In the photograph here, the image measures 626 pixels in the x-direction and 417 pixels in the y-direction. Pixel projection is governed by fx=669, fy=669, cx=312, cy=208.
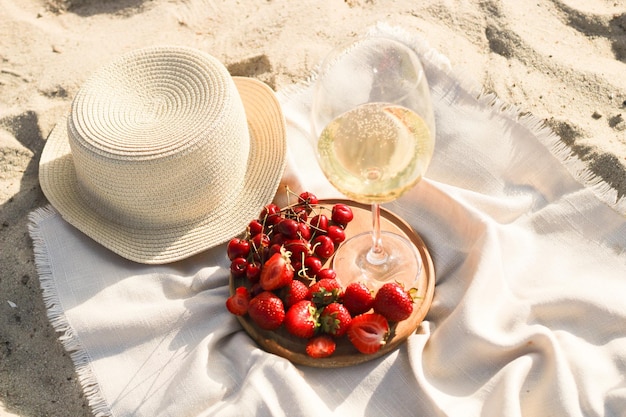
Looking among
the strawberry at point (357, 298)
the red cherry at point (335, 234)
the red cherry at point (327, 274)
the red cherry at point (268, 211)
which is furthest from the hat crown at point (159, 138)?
the strawberry at point (357, 298)

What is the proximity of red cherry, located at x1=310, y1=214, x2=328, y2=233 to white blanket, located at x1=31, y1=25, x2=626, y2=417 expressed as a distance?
0.25m

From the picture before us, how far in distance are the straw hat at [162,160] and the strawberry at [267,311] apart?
39 centimetres

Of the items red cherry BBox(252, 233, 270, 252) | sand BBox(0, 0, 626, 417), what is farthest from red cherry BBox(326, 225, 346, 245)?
sand BBox(0, 0, 626, 417)

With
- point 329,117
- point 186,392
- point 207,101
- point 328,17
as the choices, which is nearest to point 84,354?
point 186,392

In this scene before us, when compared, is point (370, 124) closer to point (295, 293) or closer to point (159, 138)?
point (295, 293)

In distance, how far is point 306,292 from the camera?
2088 millimetres

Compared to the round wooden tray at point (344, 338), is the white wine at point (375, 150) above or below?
above

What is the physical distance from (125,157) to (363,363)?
1.03 metres

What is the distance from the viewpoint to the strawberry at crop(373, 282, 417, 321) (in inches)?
78.2

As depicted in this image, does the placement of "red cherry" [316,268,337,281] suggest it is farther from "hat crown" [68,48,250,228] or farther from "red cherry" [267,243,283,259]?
"hat crown" [68,48,250,228]

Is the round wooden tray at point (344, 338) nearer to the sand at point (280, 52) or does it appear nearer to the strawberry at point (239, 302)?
the strawberry at point (239, 302)

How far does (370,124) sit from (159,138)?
817 millimetres

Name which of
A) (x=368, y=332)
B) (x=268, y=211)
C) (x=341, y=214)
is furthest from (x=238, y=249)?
(x=368, y=332)

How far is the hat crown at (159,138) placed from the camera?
7.42ft
